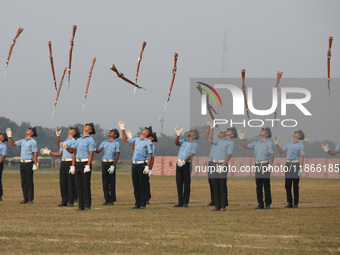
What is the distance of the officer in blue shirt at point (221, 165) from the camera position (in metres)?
20.6

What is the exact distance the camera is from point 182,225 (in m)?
15.8

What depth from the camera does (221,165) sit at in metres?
20.8

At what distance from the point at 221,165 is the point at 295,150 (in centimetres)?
296

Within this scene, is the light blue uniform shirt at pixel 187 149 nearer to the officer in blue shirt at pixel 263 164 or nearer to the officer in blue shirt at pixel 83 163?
the officer in blue shirt at pixel 263 164

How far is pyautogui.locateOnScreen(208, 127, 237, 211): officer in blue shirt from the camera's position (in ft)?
67.7

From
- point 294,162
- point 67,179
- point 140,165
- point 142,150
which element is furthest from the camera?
point 67,179

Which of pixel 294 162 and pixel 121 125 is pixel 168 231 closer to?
pixel 121 125

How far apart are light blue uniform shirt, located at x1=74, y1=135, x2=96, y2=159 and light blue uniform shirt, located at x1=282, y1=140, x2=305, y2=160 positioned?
620cm

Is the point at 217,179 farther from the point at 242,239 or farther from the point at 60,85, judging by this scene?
the point at 60,85

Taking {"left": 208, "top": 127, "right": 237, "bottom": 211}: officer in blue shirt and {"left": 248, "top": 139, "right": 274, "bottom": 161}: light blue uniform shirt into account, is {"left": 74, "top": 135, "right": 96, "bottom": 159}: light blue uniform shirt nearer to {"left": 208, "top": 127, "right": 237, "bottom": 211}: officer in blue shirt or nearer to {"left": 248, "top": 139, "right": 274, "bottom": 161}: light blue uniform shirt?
{"left": 208, "top": 127, "right": 237, "bottom": 211}: officer in blue shirt

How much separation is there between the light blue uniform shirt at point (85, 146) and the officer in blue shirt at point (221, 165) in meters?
3.38

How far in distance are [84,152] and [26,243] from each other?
7.86 meters

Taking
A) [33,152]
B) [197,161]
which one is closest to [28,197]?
[33,152]

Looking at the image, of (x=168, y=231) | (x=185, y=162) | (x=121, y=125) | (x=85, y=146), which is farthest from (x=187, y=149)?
(x=168, y=231)
